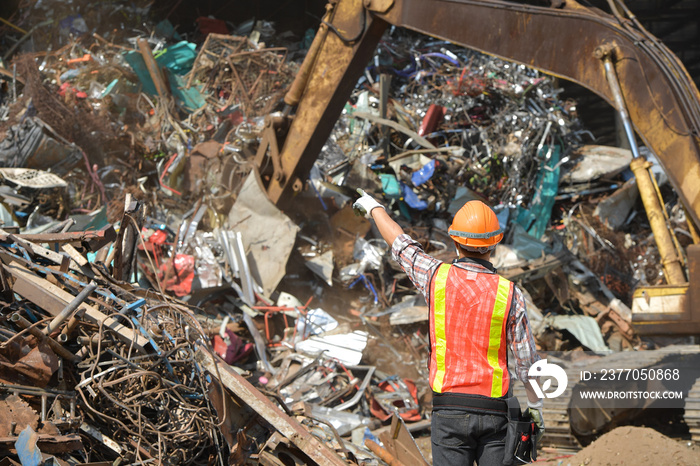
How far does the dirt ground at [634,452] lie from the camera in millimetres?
3408

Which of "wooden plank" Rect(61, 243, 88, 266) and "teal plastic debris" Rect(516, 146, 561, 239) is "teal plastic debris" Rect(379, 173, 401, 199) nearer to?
"teal plastic debris" Rect(516, 146, 561, 239)

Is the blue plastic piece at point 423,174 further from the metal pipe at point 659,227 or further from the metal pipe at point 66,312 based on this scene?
the metal pipe at point 66,312

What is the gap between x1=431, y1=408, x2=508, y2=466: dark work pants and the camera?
97.4 inches

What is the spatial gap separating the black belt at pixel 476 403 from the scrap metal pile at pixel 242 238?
131cm

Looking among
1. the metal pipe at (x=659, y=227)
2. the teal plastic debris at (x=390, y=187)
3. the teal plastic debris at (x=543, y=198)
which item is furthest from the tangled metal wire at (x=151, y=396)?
the teal plastic debris at (x=543, y=198)

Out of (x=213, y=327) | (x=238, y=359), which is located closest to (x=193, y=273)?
(x=213, y=327)

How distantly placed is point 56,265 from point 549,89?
765cm

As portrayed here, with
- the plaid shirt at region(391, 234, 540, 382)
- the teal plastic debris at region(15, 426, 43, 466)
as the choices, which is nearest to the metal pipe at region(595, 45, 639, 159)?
the plaid shirt at region(391, 234, 540, 382)

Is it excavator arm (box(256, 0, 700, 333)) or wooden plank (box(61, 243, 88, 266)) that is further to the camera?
wooden plank (box(61, 243, 88, 266))

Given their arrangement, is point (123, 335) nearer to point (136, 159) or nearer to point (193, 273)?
point (193, 273)

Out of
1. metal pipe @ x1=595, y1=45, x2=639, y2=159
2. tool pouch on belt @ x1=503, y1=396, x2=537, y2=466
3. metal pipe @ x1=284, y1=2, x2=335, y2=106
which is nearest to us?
tool pouch on belt @ x1=503, y1=396, x2=537, y2=466

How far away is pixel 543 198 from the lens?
8477 millimetres

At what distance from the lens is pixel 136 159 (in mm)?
8055

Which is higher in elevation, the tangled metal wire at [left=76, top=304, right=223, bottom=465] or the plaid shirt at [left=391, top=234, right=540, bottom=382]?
the plaid shirt at [left=391, top=234, right=540, bottom=382]
